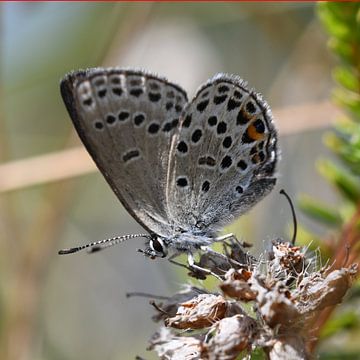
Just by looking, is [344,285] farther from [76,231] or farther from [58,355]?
[76,231]

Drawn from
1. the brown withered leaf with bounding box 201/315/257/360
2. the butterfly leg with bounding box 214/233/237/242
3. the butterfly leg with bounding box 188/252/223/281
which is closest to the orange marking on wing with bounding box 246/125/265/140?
the butterfly leg with bounding box 214/233/237/242

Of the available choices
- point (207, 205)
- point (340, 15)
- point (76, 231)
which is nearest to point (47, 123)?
point (76, 231)

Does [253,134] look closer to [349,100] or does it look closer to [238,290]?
[349,100]

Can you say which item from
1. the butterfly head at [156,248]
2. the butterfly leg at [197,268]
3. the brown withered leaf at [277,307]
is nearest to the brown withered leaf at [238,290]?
the brown withered leaf at [277,307]

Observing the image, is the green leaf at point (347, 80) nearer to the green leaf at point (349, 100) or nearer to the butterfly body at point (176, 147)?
the green leaf at point (349, 100)

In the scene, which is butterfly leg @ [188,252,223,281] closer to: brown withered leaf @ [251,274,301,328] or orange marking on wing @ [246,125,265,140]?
brown withered leaf @ [251,274,301,328]
